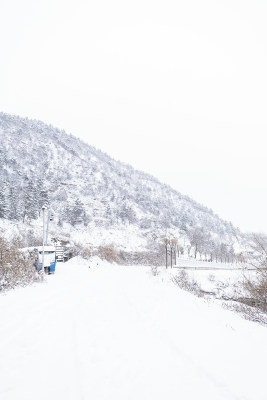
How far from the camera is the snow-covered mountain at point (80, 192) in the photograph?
60.7 m

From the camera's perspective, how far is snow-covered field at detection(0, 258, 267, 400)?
9.61ft

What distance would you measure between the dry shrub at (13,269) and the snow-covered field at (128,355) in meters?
2.88

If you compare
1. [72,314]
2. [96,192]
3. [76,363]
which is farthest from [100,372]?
[96,192]

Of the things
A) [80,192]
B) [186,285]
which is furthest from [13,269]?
[80,192]

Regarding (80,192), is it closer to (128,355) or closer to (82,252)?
(82,252)

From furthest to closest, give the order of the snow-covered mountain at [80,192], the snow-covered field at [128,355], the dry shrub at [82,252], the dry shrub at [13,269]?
the snow-covered mountain at [80,192]
the dry shrub at [82,252]
the dry shrub at [13,269]
the snow-covered field at [128,355]

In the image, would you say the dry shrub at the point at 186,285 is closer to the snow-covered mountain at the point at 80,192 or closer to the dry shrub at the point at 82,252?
the dry shrub at the point at 82,252

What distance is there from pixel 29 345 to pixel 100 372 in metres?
1.82

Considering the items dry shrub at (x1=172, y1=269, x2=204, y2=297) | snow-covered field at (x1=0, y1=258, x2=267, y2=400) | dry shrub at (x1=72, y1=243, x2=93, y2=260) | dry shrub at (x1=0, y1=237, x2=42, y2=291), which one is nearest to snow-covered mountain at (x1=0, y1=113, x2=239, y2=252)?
dry shrub at (x1=72, y1=243, x2=93, y2=260)

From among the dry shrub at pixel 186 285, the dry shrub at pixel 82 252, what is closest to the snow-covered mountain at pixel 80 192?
the dry shrub at pixel 82 252

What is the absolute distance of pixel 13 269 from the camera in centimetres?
1028

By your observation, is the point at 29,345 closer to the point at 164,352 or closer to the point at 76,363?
the point at 76,363

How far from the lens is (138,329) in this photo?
546cm

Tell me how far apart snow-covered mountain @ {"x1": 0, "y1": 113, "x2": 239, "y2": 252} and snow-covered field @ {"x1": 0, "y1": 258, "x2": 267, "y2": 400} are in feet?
154
